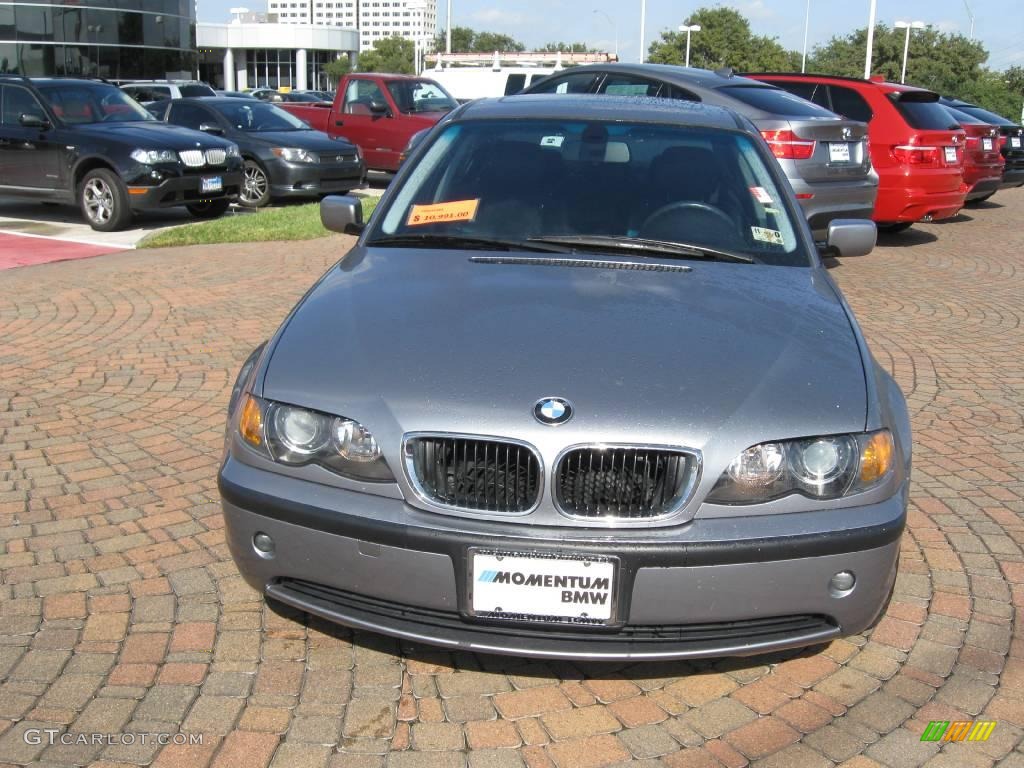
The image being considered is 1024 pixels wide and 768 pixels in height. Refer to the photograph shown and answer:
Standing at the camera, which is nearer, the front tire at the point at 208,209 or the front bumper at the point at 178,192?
the front bumper at the point at 178,192

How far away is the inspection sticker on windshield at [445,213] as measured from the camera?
4262 mm

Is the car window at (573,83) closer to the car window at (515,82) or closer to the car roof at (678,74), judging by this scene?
the car roof at (678,74)

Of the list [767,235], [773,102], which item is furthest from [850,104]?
[767,235]

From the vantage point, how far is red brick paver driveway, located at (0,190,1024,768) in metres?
2.92

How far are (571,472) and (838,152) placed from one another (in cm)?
826

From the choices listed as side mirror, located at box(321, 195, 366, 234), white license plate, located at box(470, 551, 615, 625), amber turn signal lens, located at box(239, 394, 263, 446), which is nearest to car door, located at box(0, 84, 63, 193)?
side mirror, located at box(321, 195, 366, 234)

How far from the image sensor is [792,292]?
148 inches

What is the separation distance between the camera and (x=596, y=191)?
4.33 metres

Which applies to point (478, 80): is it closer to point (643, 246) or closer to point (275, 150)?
point (275, 150)

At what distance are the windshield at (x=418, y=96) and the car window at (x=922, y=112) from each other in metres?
8.24

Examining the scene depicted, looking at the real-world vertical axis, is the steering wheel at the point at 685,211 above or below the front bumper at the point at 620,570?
above

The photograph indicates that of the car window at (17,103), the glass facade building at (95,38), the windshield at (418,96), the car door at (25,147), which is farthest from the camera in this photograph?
the glass facade building at (95,38)

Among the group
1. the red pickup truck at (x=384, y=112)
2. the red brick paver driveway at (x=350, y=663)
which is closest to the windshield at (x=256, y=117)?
Result: the red pickup truck at (x=384, y=112)

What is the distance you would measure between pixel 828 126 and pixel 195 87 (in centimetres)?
1833
